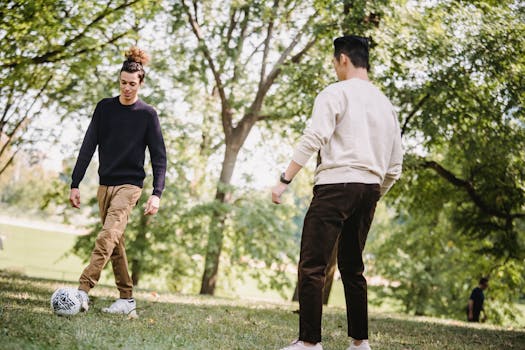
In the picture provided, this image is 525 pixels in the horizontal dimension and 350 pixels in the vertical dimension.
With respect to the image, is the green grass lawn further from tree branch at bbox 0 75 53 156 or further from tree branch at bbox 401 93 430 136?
tree branch at bbox 401 93 430 136

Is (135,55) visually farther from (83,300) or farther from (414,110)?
(414,110)

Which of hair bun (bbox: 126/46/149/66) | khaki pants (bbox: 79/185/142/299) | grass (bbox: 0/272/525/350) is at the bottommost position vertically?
grass (bbox: 0/272/525/350)

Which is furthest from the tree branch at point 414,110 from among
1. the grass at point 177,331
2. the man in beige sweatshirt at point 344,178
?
the man in beige sweatshirt at point 344,178

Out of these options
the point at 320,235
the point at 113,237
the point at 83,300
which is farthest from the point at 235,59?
the point at 320,235

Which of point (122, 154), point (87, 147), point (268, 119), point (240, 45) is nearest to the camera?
point (122, 154)

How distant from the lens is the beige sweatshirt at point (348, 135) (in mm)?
3770

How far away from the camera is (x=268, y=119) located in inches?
683

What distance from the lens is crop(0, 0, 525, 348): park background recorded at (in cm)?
1009

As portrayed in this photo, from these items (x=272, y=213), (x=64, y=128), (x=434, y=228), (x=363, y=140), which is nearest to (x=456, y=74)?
(x=363, y=140)

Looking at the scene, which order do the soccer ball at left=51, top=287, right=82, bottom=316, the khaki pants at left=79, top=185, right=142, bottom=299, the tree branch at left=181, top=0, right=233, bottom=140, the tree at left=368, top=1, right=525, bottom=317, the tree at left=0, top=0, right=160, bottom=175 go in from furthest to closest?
the tree branch at left=181, top=0, right=233, bottom=140, the tree at left=368, top=1, right=525, bottom=317, the tree at left=0, top=0, right=160, bottom=175, the khaki pants at left=79, top=185, right=142, bottom=299, the soccer ball at left=51, top=287, right=82, bottom=316

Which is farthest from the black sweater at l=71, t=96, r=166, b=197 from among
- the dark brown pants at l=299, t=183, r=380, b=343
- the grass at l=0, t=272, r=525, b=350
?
the dark brown pants at l=299, t=183, r=380, b=343

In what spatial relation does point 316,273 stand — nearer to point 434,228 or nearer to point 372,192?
point 372,192

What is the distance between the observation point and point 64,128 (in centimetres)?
1773

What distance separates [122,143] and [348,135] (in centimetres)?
236
